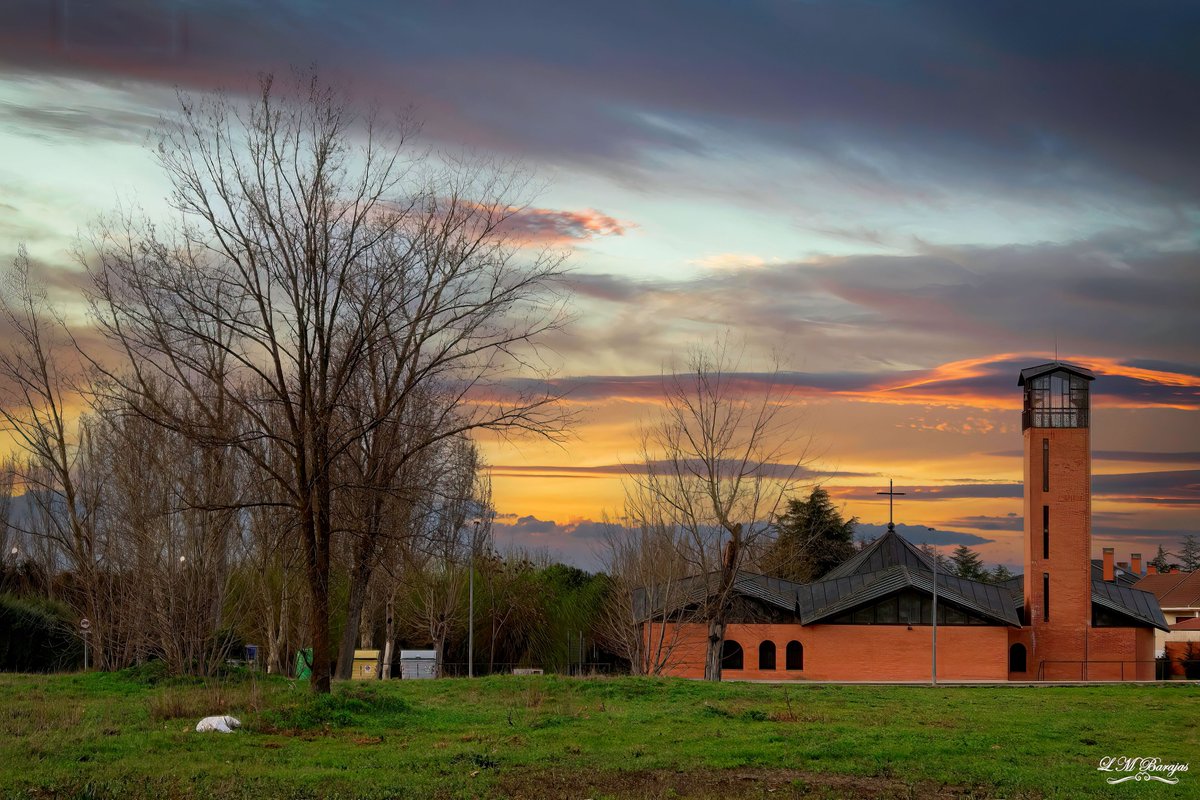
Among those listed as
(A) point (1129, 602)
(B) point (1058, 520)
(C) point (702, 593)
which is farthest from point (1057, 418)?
(C) point (702, 593)

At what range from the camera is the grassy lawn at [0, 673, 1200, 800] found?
39.2 feet

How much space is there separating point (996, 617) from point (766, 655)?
1164cm

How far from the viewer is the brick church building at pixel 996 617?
5422cm

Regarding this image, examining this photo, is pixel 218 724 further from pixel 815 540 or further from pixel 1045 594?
pixel 815 540

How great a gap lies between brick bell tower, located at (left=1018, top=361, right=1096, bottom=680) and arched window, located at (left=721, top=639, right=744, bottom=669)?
1511cm

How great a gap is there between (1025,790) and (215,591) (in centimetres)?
1992

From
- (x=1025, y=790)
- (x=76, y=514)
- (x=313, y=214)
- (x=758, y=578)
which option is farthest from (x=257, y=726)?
(x=758, y=578)

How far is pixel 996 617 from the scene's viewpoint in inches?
2127

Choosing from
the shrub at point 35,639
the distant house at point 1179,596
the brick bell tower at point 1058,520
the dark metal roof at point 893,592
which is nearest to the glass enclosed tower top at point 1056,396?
the brick bell tower at point 1058,520

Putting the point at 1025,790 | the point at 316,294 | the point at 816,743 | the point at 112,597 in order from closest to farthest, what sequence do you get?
1. the point at 1025,790
2. the point at 816,743
3. the point at 316,294
4. the point at 112,597

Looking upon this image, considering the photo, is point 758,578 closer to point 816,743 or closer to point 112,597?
point 112,597

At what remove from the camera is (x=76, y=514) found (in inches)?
1446

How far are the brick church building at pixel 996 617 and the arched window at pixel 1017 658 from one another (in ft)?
0.24

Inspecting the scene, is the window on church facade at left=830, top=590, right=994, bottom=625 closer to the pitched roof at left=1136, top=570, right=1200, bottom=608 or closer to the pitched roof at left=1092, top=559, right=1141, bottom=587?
the pitched roof at left=1092, top=559, right=1141, bottom=587
